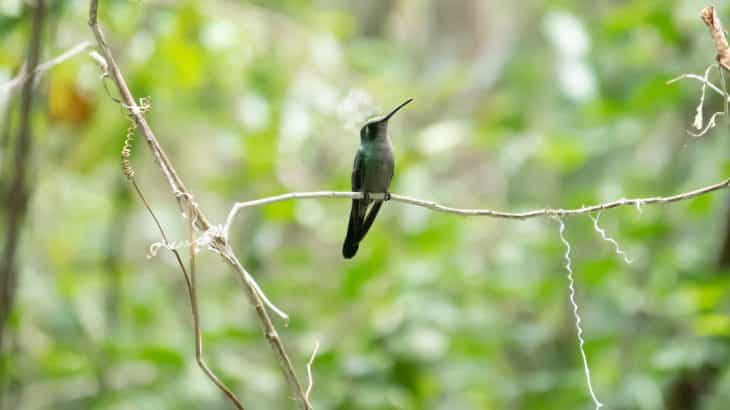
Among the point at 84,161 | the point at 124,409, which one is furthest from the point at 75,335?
the point at 84,161

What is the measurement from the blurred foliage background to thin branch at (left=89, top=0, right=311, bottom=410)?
79.8 inches

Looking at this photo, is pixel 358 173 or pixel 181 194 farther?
pixel 358 173

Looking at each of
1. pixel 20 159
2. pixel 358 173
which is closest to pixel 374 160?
pixel 358 173

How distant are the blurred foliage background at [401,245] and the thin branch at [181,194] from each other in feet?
6.65

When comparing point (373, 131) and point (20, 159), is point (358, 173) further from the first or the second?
point (20, 159)

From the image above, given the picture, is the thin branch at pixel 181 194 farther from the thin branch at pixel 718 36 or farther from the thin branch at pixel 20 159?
the thin branch at pixel 718 36

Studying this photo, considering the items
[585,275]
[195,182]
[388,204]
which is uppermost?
[195,182]

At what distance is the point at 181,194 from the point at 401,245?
3.29 m

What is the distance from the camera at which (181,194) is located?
1729 mm

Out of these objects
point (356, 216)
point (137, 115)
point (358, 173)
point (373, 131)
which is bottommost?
point (137, 115)

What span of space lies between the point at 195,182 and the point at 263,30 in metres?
3.76

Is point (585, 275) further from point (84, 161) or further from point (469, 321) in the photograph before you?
point (84, 161)

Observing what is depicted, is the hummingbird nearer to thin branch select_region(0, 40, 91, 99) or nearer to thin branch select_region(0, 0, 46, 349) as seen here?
thin branch select_region(0, 40, 91, 99)

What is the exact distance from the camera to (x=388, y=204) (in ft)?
17.5
